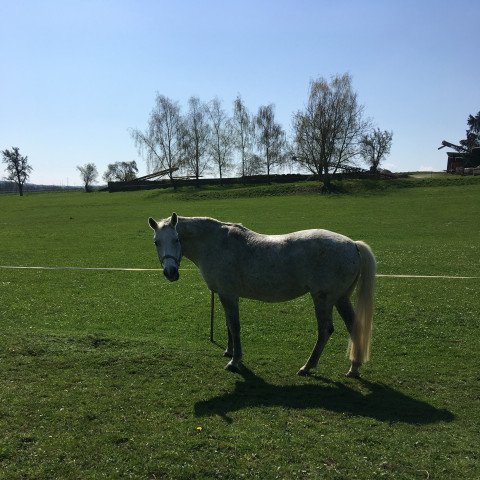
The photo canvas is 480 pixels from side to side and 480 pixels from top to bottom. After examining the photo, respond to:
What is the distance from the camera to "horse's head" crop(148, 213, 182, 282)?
603cm

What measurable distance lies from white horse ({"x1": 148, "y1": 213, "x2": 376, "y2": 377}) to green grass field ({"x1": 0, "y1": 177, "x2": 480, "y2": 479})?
71 cm

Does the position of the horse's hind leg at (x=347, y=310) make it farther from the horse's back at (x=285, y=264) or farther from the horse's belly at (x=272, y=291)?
the horse's belly at (x=272, y=291)

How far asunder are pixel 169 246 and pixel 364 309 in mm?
2903

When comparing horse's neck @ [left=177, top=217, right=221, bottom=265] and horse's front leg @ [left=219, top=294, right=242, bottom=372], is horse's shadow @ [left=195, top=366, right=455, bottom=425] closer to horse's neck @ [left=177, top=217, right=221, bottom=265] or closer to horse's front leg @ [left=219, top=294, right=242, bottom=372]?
horse's front leg @ [left=219, top=294, right=242, bottom=372]

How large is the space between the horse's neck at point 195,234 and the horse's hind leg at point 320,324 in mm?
1813

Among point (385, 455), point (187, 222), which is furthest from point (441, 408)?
point (187, 222)

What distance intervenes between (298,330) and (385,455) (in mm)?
4524

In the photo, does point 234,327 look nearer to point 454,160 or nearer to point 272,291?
point 272,291

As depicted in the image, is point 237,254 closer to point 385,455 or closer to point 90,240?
point 385,455

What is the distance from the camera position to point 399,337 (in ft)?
27.2

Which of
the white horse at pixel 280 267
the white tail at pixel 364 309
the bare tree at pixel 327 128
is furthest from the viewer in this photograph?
the bare tree at pixel 327 128

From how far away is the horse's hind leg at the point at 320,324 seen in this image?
636cm

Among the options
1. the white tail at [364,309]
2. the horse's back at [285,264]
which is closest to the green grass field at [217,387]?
the white tail at [364,309]

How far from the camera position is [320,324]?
6434 mm
